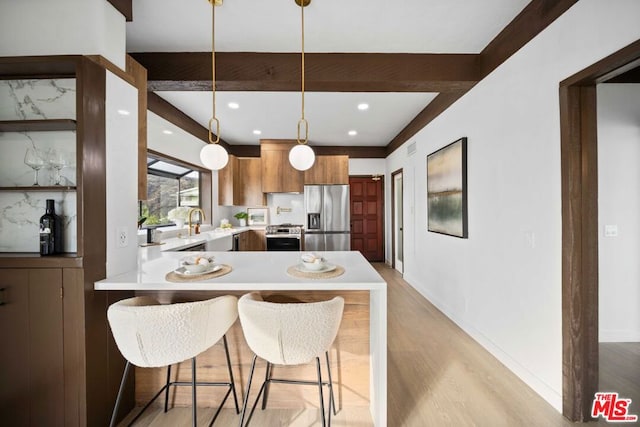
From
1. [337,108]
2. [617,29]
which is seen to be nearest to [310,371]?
[617,29]

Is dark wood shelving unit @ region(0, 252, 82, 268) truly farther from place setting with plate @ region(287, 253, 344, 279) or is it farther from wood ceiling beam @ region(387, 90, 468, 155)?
wood ceiling beam @ region(387, 90, 468, 155)

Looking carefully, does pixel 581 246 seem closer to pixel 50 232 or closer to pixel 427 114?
pixel 427 114

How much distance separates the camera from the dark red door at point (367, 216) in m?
6.34

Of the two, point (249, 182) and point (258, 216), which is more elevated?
point (249, 182)

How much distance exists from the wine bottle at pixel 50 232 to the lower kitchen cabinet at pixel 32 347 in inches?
5.0

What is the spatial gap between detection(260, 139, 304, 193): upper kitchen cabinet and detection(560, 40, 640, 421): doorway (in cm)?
425

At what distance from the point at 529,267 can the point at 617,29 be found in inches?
55.8

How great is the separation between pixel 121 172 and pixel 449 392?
2.59m

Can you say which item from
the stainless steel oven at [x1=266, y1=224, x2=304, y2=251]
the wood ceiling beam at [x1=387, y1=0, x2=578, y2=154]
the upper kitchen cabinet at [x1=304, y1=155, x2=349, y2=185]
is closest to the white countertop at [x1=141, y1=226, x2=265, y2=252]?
the stainless steel oven at [x1=266, y1=224, x2=304, y2=251]

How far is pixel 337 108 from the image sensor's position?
3881mm

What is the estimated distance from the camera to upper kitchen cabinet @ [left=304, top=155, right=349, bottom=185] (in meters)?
5.51

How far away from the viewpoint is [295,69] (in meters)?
2.49

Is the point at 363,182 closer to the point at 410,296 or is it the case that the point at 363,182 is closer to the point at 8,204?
the point at 410,296

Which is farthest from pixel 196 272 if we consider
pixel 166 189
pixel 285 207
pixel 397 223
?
pixel 397 223
